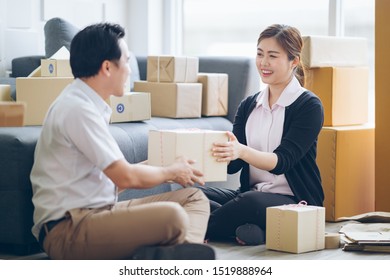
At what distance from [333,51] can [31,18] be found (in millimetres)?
1613

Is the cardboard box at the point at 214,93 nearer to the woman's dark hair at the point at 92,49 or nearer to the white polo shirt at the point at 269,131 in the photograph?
the white polo shirt at the point at 269,131

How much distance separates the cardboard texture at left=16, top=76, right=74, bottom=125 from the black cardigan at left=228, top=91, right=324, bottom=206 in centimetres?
92

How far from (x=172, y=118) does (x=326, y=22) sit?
4.12 feet

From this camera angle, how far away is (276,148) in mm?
2996

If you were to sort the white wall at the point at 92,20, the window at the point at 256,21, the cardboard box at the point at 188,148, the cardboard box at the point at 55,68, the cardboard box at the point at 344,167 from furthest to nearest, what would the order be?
the window at the point at 256,21 < the white wall at the point at 92,20 < the cardboard box at the point at 344,167 < the cardboard box at the point at 55,68 < the cardboard box at the point at 188,148

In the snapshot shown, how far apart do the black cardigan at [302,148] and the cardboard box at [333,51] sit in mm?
546

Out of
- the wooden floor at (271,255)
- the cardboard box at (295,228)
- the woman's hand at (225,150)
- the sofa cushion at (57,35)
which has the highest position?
the sofa cushion at (57,35)

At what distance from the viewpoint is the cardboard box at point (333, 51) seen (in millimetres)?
3570

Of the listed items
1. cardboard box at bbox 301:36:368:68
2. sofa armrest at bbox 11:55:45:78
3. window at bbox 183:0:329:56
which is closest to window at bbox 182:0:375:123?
window at bbox 183:0:329:56

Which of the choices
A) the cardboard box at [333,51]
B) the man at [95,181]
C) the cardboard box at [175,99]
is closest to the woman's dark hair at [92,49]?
the man at [95,181]

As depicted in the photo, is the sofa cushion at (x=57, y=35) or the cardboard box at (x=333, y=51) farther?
the sofa cushion at (x=57, y=35)

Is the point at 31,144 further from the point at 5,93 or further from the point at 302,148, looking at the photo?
the point at 302,148

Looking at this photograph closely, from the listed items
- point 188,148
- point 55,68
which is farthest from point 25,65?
point 188,148
